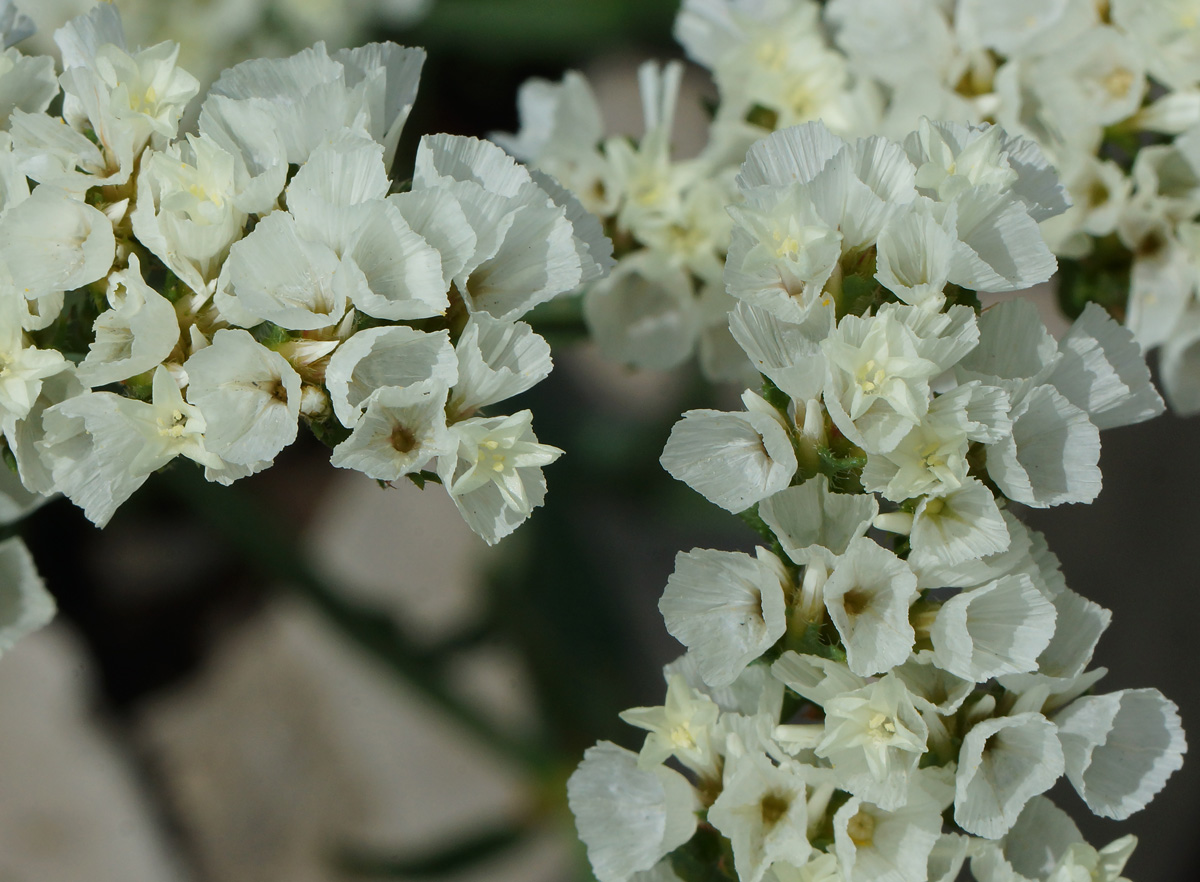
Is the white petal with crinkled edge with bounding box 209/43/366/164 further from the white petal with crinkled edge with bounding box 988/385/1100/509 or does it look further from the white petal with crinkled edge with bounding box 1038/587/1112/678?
the white petal with crinkled edge with bounding box 1038/587/1112/678

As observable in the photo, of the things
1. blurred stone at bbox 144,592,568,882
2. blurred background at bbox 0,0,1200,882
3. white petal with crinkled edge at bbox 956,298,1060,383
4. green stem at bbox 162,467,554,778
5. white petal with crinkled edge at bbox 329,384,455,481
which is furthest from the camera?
blurred stone at bbox 144,592,568,882

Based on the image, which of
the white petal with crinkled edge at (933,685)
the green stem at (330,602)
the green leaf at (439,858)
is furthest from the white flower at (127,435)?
the green leaf at (439,858)

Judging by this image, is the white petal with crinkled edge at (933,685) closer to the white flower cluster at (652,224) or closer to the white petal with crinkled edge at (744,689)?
the white petal with crinkled edge at (744,689)

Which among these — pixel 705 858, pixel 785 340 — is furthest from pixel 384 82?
pixel 705 858

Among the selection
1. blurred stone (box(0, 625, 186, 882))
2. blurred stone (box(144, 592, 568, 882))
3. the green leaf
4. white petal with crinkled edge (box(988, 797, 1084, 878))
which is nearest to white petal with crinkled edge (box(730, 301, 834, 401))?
white petal with crinkled edge (box(988, 797, 1084, 878))

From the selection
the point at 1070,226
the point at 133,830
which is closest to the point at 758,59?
the point at 1070,226
